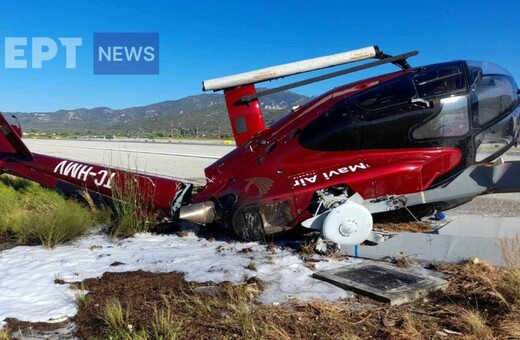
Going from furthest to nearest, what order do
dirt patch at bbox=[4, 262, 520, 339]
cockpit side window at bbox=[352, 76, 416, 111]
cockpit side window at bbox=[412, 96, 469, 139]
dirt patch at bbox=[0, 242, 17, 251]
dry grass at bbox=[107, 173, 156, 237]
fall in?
dry grass at bbox=[107, 173, 156, 237] < dirt patch at bbox=[0, 242, 17, 251] < cockpit side window at bbox=[352, 76, 416, 111] < cockpit side window at bbox=[412, 96, 469, 139] < dirt patch at bbox=[4, 262, 520, 339]

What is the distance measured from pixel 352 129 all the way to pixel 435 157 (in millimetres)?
1003

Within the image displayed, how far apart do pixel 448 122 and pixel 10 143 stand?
27.6ft

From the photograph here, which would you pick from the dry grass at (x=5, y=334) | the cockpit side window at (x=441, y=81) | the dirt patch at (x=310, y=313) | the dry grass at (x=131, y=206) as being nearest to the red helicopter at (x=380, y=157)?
the cockpit side window at (x=441, y=81)

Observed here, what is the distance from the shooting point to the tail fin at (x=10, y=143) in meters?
9.17

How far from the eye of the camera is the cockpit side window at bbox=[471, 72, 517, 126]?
527cm

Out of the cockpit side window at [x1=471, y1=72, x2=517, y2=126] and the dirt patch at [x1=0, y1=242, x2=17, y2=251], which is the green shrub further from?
the cockpit side window at [x1=471, y1=72, x2=517, y2=126]

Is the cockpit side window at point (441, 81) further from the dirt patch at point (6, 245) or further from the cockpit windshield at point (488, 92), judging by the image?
the dirt patch at point (6, 245)

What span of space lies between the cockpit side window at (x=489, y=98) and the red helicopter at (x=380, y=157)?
0.04ft

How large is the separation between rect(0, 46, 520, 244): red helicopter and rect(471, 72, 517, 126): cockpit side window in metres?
0.01

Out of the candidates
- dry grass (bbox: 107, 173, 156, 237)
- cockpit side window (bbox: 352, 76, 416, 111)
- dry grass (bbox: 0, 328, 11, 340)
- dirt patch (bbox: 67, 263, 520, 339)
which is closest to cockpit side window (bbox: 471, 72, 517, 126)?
Result: cockpit side window (bbox: 352, 76, 416, 111)

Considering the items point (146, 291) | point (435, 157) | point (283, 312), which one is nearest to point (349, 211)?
point (435, 157)

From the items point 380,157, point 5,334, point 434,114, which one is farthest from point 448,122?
point 5,334

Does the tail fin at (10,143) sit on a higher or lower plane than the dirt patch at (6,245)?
higher

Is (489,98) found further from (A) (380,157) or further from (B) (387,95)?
(A) (380,157)
